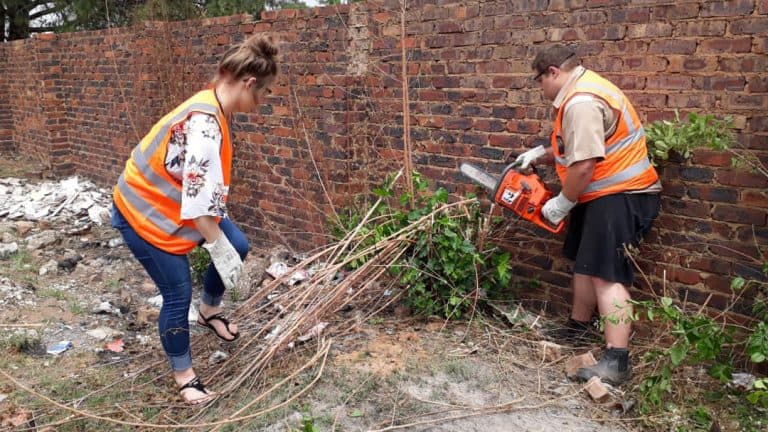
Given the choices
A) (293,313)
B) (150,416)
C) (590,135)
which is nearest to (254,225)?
(293,313)

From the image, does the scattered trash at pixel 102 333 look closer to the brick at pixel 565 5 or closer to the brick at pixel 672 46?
the brick at pixel 565 5

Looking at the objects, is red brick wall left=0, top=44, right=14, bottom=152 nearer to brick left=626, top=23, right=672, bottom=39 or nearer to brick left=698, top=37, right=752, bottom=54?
brick left=626, top=23, right=672, bottom=39

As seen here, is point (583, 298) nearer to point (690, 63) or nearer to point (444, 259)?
point (444, 259)

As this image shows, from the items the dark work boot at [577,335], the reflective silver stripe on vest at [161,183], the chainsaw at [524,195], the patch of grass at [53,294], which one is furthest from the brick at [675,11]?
the patch of grass at [53,294]

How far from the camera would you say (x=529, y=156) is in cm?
331

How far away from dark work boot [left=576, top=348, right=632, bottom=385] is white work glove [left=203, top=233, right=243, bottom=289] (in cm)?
174

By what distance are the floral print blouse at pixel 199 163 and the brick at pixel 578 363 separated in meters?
1.88

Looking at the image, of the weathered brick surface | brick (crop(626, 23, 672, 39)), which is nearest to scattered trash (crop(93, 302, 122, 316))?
brick (crop(626, 23, 672, 39))

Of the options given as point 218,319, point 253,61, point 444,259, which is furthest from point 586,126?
point 218,319

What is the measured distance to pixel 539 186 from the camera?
10.7 feet

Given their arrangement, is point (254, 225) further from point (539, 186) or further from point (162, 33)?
point (539, 186)

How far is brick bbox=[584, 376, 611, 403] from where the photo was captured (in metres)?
2.77

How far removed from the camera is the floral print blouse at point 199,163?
8.30 feet

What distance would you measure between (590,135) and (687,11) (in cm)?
81
